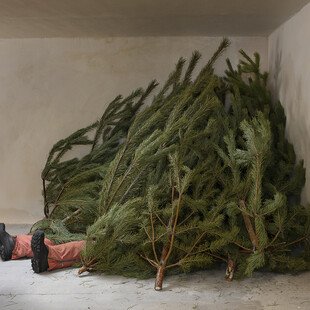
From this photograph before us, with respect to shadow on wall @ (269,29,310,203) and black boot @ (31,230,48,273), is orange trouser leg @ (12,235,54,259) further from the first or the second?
shadow on wall @ (269,29,310,203)

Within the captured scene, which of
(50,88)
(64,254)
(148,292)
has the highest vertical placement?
(50,88)

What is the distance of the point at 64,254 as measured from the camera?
2555mm

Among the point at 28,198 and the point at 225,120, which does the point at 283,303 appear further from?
Answer: the point at 28,198

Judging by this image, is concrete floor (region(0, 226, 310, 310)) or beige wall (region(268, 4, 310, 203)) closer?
concrete floor (region(0, 226, 310, 310))

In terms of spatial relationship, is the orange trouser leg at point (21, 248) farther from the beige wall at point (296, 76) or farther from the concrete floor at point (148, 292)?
the beige wall at point (296, 76)

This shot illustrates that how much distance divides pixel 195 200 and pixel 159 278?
0.50 metres

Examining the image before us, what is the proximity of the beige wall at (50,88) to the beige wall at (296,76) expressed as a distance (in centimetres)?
81

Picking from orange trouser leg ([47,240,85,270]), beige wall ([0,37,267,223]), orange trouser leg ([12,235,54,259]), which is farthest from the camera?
beige wall ([0,37,267,223])

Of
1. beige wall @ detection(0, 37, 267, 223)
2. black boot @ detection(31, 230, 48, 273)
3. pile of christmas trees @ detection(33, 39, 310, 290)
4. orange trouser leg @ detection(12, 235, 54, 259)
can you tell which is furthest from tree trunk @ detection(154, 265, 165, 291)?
beige wall @ detection(0, 37, 267, 223)

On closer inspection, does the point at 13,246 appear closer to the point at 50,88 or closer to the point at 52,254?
the point at 52,254

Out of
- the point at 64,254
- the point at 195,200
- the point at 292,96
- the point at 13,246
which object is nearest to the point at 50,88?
the point at 13,246

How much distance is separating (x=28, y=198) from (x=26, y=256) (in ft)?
3.09

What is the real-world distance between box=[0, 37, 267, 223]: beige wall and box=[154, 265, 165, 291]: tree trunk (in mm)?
1703

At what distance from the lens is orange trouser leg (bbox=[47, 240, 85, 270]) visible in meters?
2.51
